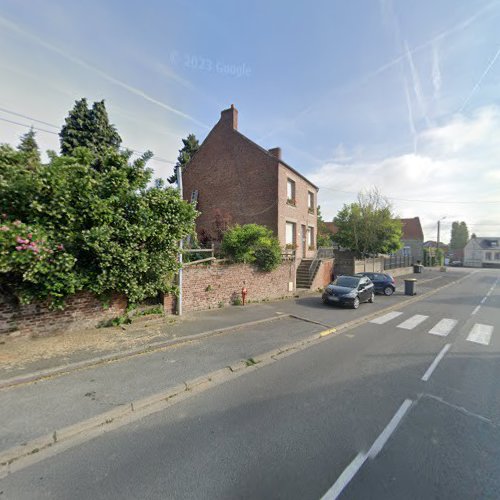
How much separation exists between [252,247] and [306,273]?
6.69 meters

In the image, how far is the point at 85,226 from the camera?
6086 millimetres

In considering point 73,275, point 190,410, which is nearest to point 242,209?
point 73,275

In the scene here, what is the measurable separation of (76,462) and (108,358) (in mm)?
2665

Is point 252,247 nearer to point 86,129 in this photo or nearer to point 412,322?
point 412,322

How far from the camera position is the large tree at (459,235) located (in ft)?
264

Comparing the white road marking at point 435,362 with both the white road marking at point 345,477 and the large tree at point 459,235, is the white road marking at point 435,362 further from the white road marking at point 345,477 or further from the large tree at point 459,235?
the large tree at point 459,235

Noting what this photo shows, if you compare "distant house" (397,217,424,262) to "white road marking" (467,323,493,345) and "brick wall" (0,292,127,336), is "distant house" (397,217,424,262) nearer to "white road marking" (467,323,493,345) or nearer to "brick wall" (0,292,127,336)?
"white road marking" (467,323,493,345)

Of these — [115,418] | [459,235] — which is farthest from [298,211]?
[459,235]

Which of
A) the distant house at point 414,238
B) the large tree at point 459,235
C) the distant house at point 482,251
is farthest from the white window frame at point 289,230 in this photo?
the large tree at point 459,235

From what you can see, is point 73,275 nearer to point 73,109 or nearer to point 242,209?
point 242,209

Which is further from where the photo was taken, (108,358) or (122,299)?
(122,299)

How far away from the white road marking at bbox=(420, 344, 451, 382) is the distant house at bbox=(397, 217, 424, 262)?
151ft

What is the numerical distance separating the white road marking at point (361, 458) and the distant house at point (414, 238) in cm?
5016

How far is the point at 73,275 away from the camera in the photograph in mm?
5863
